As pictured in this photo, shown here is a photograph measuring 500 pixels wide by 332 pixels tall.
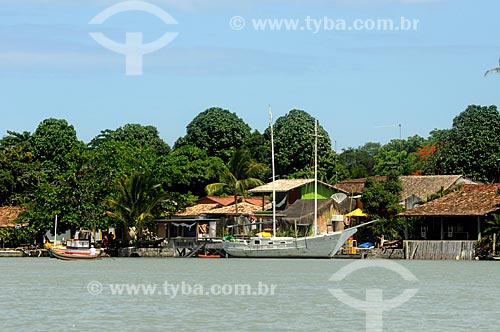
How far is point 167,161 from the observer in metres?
73.7

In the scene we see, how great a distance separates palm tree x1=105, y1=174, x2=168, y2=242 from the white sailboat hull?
6.37 metres

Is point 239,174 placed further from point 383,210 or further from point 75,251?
point 75,251

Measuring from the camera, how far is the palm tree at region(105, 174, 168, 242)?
69562 millimetres

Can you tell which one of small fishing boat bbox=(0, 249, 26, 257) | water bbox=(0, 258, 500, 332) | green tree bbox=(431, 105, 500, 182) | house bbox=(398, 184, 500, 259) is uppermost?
green tree bbox=(431, 105, 500, 182)

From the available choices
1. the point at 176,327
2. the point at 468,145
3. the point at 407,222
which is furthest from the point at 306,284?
the point at 468,145

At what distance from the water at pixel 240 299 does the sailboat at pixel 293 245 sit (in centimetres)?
758

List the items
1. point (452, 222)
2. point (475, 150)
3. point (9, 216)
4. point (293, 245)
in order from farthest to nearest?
point (475, 150) → point (9, 216) → point (293, 245) → point (452, 222)

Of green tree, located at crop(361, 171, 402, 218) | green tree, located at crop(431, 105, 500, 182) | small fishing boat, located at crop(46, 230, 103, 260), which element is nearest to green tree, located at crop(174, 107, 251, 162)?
green tree, located at crop(431, 105, 500, 182)

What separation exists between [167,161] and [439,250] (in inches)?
884

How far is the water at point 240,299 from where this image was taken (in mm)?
28891

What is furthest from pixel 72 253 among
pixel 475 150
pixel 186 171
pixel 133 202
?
pixel 475 150

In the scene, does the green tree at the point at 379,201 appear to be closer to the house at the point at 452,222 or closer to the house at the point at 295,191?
the house at the point at 452,222

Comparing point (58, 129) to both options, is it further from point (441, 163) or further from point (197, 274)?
point (197, 274)

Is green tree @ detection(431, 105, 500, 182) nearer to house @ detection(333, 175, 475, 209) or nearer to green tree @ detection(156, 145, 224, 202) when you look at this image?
house @ detection(333, 175, 475, 209)
